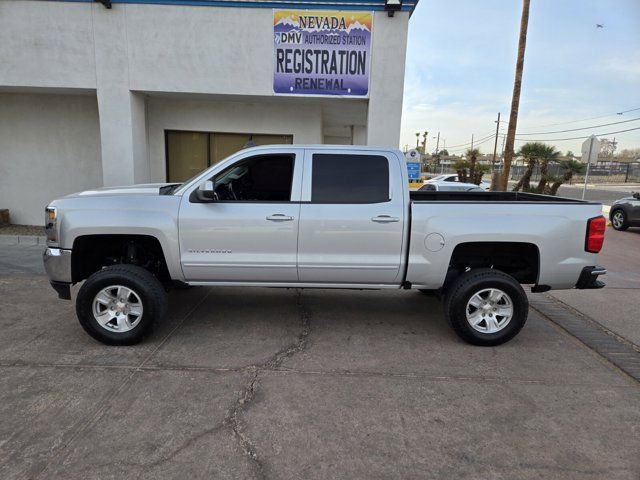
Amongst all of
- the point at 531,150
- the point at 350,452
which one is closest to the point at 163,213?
the point at 350,452

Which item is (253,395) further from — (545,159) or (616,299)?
(545,159)

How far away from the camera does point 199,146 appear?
422 inches

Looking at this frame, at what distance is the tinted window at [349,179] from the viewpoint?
4.44m

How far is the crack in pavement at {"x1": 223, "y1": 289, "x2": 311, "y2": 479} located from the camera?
2.78 meters

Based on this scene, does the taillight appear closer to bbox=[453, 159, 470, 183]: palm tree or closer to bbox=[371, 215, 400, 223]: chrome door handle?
bbox=[371, 215, 400, 223]: chrome door handle

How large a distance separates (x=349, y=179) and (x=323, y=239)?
0.68m

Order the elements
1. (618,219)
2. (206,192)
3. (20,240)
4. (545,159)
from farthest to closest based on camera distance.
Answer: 1. (545,159)
2. (618,219)
3. (20,240)
4. (206,192)

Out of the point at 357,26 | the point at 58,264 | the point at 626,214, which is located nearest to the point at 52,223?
the point at 58,264

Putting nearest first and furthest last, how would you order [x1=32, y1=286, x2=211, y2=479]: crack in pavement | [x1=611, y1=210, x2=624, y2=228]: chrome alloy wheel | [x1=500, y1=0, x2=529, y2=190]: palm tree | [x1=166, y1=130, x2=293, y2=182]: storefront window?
[x1=32, y1=286, x2=211, y2=479]: crack in pavement, [x1=166, y1=130, x2=293, y2=182]: storefront window, [x1=611, y1=210, x2=624, y2=228]: chrome alloy wheel, [x1=500, y1=0, x2=529, y2=190]: palm tree

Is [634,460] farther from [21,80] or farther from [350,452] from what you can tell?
[21,80]

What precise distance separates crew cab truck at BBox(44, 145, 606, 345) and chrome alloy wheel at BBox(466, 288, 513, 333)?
10mm

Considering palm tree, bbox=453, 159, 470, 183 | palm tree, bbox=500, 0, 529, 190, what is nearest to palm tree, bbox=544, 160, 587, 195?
palm tree, bbox=500, 0, 529, 190

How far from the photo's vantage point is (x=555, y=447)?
9.54ft

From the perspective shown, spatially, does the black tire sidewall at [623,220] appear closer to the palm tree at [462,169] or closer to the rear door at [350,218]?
the rear door at [350,218]
